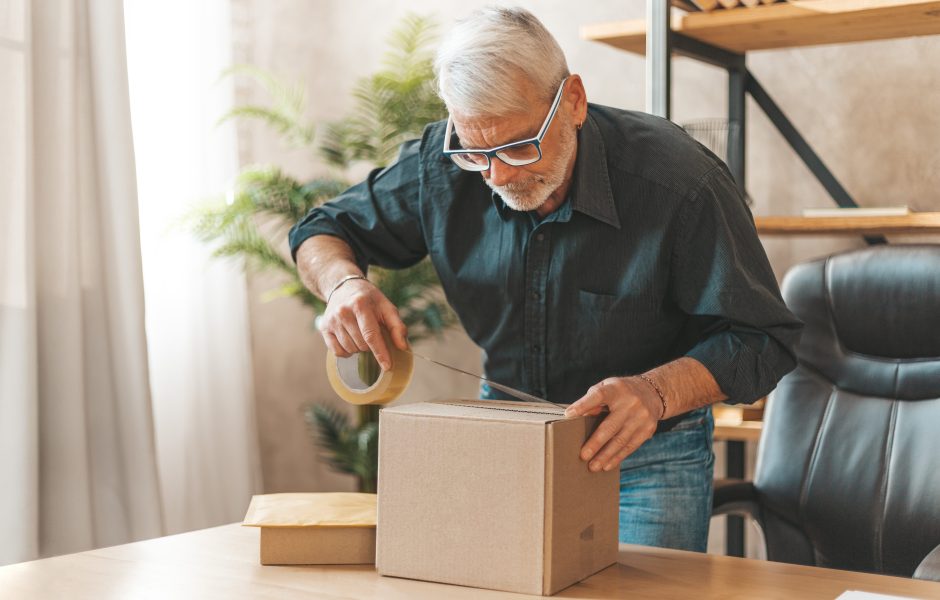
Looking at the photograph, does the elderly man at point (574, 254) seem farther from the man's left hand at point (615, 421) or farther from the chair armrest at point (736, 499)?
the chair armrest at point (736, 499)

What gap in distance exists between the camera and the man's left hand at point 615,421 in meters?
1.22

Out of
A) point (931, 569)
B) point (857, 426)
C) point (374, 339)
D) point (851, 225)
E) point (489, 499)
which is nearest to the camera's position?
point (489, 499)

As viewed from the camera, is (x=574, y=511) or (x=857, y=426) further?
(x=857, y=426)

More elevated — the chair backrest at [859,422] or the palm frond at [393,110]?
the palm frond at [393,110]

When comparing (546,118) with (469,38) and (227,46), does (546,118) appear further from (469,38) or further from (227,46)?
(227,46)

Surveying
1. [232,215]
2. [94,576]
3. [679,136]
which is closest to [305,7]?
[232,215]

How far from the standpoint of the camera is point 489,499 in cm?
117

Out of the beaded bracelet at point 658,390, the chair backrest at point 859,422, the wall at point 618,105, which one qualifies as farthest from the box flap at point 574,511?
the wall at point 618,105

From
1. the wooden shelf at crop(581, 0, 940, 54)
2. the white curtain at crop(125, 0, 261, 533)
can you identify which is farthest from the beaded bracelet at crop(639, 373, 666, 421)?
the white curtain at crop(125, 0, 261, 533)

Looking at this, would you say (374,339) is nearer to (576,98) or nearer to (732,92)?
(576,98)

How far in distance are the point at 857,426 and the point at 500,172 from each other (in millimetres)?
791

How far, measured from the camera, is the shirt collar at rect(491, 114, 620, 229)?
1.56m

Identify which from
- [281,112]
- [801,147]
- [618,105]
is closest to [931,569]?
[801,147]

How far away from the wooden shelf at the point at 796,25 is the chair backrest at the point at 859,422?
0.62 meters
